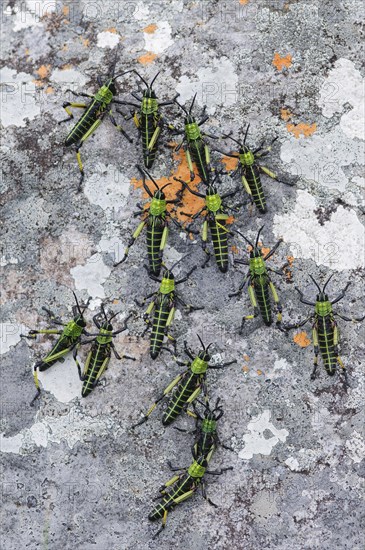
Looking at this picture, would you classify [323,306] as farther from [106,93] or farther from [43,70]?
[43,70]

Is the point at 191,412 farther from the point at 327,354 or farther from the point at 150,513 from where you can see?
the point at 327,354

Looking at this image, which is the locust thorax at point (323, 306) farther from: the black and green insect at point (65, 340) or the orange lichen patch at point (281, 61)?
the orange lichen patch at point (281, 61)

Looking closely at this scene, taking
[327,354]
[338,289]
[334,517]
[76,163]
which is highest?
[76,163]

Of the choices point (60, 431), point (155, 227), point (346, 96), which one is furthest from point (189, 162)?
point (60, 431)

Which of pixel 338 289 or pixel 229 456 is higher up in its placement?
pixel 338 289

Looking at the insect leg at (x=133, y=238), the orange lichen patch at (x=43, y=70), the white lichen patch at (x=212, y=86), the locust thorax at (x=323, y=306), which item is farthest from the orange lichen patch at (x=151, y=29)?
the locust thorax at (x=323, y=306)

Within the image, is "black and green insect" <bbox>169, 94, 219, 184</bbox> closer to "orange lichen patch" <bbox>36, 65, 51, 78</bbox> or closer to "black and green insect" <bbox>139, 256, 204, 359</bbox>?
"black and green insect" <bbox>139, 256, 204, 359</bbox>

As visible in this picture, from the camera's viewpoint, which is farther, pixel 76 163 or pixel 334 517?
pixel 76 163

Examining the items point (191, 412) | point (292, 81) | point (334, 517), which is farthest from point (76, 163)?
point (334, 517)
